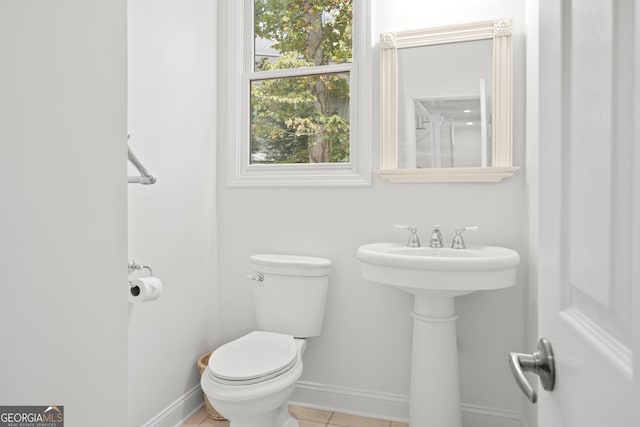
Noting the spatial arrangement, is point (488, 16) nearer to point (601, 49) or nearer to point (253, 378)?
point (601, 49)

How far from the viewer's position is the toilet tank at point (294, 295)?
1975 millimetres

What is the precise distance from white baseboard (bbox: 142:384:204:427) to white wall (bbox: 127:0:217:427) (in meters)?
0.01

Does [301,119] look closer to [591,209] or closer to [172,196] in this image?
[172,196]

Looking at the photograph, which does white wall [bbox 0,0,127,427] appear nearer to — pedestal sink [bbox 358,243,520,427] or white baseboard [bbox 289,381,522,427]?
pedestal sink [bbox 358,243,520,427]

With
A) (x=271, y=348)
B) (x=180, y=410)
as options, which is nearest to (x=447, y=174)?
(x=271, y=348)

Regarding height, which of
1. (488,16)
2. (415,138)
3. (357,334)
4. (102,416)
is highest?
(488,16)

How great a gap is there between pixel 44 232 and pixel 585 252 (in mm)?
698

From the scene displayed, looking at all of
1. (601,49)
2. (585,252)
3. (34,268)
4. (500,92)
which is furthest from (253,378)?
(500,92)

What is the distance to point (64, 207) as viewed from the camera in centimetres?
60

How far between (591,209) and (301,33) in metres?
2.17

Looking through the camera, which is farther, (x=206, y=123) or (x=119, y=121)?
(x=206, y=123)

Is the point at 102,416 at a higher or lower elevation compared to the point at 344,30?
lower

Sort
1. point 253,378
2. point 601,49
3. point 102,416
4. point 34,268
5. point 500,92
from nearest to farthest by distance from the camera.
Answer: point 601,49
point 34,268
point 102,416
point 253,378
point 500,92

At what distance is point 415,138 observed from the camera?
6.53 feet
